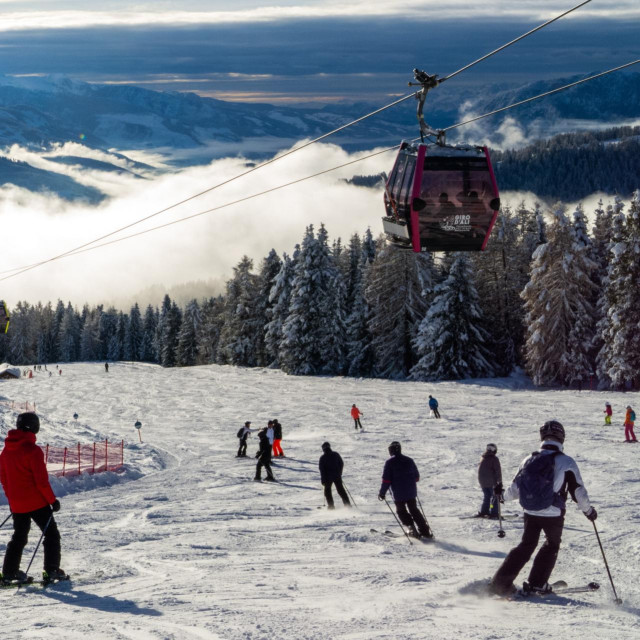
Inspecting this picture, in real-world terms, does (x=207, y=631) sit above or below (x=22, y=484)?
below

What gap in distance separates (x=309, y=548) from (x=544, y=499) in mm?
4308

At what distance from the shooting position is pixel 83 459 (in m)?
24.0

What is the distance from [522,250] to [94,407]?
3380cm

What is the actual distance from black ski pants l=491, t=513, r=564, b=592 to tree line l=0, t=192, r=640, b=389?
35252mm

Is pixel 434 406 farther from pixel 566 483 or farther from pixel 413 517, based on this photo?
pixel 566 483

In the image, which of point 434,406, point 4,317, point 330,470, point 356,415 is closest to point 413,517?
point 330,470

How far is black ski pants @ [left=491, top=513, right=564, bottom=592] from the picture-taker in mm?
7770

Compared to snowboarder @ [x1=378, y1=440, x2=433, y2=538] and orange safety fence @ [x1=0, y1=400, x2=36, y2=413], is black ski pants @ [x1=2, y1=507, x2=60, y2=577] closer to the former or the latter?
snowboarder @ [x1=378, y1=440, x2=433, y2=538]

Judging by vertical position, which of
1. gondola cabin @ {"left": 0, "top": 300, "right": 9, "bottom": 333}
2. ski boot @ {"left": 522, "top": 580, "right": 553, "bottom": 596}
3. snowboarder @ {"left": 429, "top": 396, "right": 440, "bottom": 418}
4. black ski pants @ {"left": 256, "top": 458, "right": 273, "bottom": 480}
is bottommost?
black ski pants @ {"left": 256, "top": 458, "right": 273, "bottom": 480}

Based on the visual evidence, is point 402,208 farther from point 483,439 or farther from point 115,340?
point 115,340

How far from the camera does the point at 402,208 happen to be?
45.3 feet

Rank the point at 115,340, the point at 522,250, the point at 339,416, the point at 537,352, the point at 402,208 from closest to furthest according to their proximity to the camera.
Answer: the point at 402,208 < the point at 339,416 < the point at 537,352 < the point at 522,250 < the point at 115,340

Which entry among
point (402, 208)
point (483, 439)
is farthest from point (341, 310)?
Answer: point (402, 208)

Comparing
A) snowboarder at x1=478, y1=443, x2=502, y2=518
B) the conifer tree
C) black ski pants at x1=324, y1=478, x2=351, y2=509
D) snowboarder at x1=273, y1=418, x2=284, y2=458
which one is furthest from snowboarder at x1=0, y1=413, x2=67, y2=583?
the conifer tree
